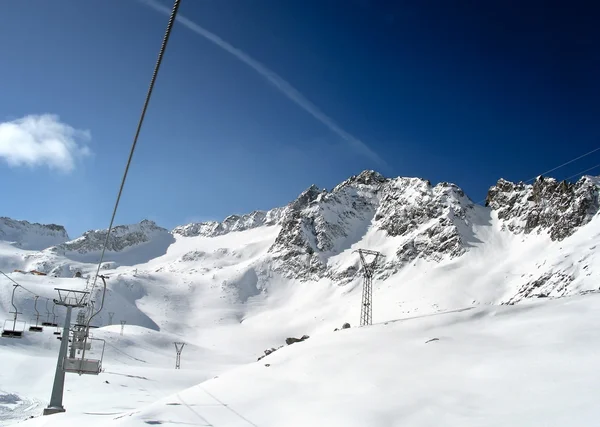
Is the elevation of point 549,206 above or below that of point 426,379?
above

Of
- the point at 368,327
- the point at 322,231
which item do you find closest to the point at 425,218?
the point at 322,231

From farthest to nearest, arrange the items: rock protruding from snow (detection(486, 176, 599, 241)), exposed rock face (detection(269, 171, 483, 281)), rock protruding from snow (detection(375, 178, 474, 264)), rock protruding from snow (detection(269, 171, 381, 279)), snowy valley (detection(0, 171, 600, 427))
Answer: rock protruding from snow (detection(269, 171, 381, 279)), exposed rock face (detection(269, 171, 483, 281)), rock protruding from snow (detection(375, 178, 474, 264)), rock protruding from snow (detection(486, 176, 599, 241)), snowy valley (detection(0, 171, 600, 427))

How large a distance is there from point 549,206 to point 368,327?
122 m

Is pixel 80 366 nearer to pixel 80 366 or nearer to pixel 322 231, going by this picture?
pixel 80 366

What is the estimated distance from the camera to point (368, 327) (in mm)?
24031

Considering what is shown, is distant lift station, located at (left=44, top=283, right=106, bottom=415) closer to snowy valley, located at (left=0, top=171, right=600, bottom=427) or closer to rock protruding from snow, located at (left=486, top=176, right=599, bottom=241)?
snowy valley, located at (left=0, top=171, right=600, bottom=427)

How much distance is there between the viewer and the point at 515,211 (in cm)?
14362

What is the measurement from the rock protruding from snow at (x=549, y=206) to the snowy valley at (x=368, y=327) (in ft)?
1.59

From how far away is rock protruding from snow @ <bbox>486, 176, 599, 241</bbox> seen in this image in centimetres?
11725

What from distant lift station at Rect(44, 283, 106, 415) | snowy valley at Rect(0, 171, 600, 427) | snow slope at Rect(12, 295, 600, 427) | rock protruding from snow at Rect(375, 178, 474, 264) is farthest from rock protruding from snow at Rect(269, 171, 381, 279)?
snow slope at Rect(12, 295, 600, 427)

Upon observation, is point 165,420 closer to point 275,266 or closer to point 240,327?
point 240,327

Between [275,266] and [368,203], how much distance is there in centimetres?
4823

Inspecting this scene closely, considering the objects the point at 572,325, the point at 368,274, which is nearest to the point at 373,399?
the point at 572,325

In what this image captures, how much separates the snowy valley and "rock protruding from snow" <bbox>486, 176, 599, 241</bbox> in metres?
0.48
